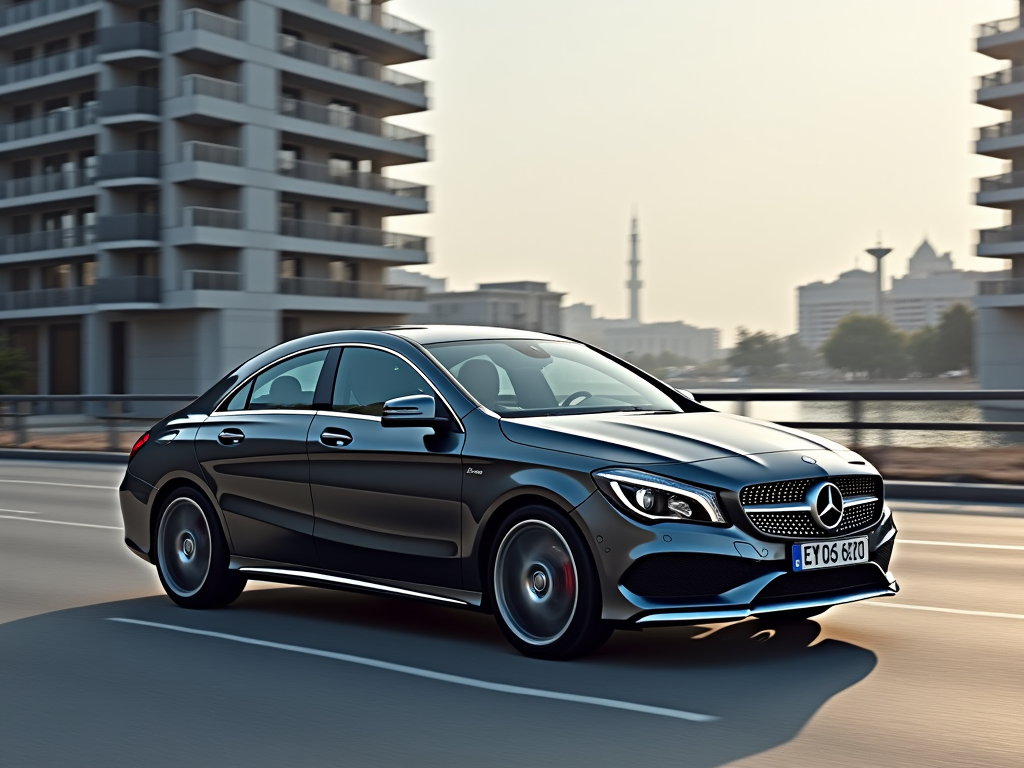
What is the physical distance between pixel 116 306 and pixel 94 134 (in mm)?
7461

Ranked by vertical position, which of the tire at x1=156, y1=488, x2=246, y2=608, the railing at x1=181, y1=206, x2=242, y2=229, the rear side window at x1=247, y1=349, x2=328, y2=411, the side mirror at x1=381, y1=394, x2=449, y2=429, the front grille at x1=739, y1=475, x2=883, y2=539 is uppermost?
the railing at x1=181, y1=206, x2=242, y2=229

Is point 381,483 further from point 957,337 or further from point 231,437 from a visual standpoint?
point 957,337

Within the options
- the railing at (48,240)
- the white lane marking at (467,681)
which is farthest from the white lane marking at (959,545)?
the railing at (48,240)

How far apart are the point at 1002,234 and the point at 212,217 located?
3693cm

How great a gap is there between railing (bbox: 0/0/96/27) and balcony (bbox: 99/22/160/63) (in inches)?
140

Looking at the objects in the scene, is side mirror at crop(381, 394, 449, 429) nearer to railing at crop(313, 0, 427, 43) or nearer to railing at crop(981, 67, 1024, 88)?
railing at crop(313, 0, 427, 43)

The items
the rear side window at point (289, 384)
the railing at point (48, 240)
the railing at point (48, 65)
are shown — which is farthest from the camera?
the railing at point (48, 240)

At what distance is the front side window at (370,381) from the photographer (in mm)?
7371

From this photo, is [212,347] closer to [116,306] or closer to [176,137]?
[116,306]

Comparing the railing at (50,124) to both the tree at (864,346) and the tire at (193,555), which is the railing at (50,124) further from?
the tree at (864,346)

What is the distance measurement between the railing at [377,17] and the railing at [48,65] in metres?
11.0

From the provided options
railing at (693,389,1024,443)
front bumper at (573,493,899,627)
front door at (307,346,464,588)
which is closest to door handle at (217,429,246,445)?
front door at (307,346,464,588)

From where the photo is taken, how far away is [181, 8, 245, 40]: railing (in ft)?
181

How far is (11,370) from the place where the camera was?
5794 centimetres
